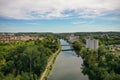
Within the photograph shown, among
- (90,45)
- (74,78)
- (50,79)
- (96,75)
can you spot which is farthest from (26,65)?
(90,45)

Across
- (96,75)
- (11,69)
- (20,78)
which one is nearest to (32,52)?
(11,69)

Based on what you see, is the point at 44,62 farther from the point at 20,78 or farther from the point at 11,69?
the point at 20,78

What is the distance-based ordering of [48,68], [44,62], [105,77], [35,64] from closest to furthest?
[105,77], [35,64], [44,62], [48,68]

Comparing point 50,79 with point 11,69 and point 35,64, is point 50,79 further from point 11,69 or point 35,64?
point 11,69

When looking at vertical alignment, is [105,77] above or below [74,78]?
above

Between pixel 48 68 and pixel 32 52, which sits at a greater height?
pixel 32 52

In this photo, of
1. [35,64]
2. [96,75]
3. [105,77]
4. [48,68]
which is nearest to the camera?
[105,77]

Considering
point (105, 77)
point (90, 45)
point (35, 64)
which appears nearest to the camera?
point (105, 77)

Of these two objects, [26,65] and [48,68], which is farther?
[48,68]

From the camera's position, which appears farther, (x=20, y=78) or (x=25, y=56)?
(x=25, y=56)
